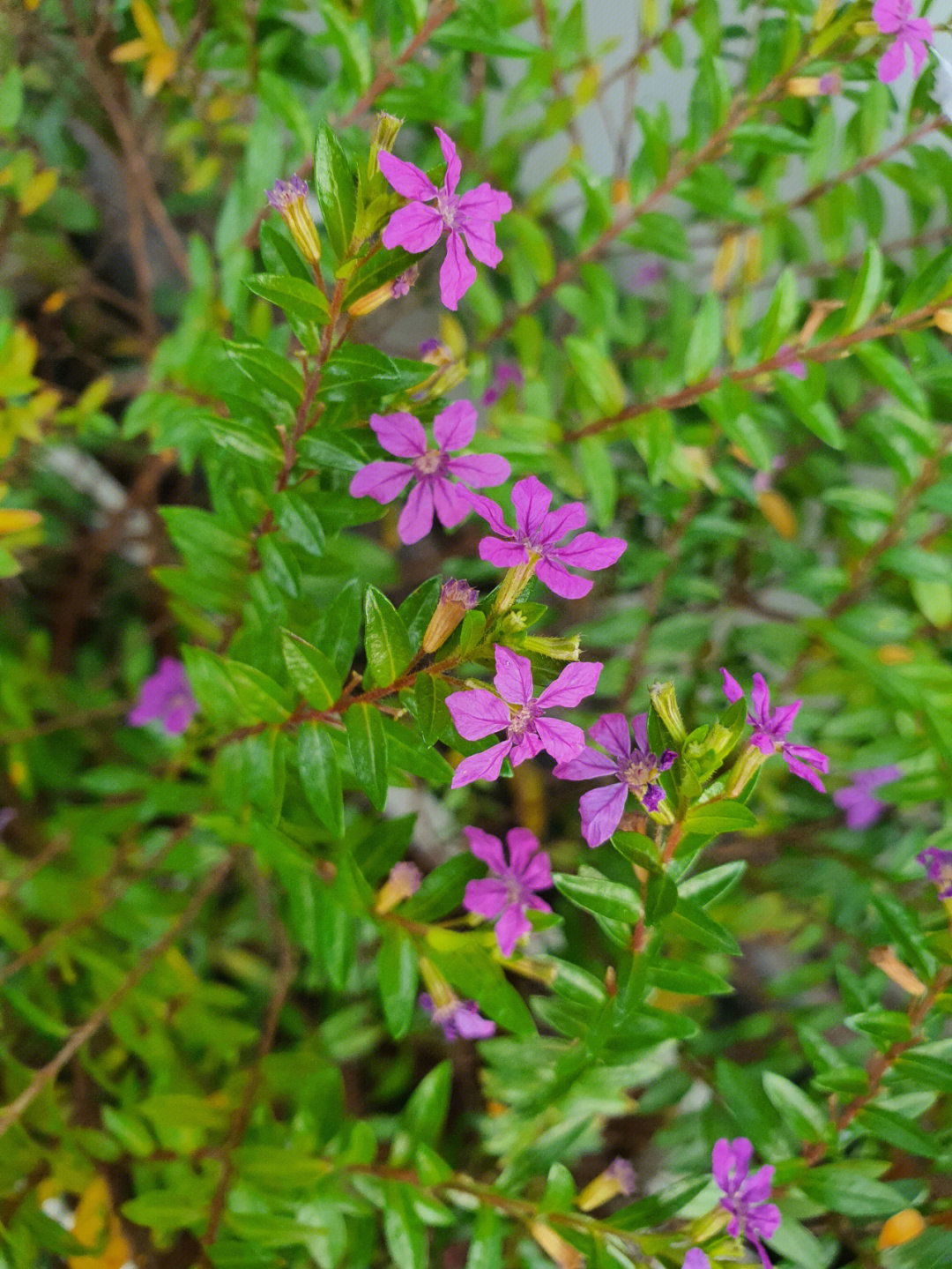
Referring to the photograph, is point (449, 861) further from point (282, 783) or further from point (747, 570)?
point (747, 570)

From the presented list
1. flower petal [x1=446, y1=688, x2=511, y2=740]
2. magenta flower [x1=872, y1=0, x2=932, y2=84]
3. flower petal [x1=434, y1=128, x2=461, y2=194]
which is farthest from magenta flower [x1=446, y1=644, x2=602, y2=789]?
magenta flower [x1=872, y1=0, x2=932, y2=84]

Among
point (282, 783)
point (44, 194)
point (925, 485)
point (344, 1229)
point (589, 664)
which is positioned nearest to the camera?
point (589, 664)

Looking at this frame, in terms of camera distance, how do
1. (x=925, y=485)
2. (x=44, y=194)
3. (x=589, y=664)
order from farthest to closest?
(x=44, y=194) < (x=925, y=485) < (x=589, y=664)

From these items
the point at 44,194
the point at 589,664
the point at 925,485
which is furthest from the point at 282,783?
the point at 44,194

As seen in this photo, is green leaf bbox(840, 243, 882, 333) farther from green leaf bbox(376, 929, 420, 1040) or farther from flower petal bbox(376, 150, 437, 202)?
green leaf bbox(376, 929, 420, 1040)

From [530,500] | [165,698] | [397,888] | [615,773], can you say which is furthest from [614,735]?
[165,698]

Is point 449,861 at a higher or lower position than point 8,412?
lower
